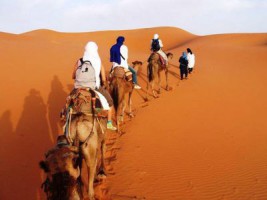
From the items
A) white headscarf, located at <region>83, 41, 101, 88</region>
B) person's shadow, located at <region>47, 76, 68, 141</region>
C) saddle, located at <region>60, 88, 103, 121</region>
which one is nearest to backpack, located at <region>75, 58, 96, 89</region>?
saddle, located at <region>60, 88, 103, 121</region>

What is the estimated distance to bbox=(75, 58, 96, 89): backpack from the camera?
6242 millimetres

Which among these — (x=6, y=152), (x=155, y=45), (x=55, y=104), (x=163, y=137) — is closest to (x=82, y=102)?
(x=6, y=152)

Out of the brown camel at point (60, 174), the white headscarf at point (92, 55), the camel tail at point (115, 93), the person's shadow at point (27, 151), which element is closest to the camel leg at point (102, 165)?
the person's shadow at point (27, 151)

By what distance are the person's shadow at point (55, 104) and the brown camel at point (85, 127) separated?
12.3 feet

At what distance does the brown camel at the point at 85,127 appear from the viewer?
5.43 meters

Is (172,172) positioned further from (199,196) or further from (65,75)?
(65,75)

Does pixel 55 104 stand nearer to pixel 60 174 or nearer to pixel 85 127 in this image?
pixel 85 127

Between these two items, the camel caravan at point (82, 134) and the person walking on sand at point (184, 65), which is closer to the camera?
the camel caravan at point (82, 134)

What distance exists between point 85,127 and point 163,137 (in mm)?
4645

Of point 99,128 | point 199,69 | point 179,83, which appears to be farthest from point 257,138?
point 199,69

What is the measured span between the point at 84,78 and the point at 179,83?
37.6 feet

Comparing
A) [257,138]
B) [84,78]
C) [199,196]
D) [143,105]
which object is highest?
[84,78]

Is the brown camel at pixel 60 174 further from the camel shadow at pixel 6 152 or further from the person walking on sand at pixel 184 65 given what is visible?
the person walking on sand at pixel 184 65

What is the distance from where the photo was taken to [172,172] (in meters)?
7.53
